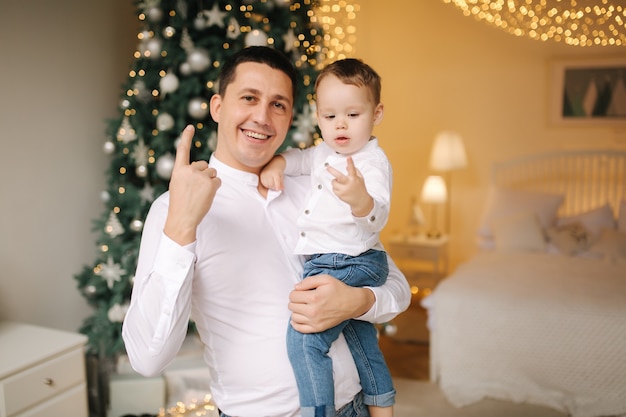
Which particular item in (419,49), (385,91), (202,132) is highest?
(419,49)

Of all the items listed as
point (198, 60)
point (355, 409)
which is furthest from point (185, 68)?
point (355, 409)

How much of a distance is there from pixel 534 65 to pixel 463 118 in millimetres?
759

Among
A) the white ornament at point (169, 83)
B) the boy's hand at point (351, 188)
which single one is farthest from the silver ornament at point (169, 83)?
the boy's hand at point (351, 188)

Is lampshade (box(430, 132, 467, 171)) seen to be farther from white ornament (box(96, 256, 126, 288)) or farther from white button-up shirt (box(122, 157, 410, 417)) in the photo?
white button-up shirt (box(122, 157, 410, 417))

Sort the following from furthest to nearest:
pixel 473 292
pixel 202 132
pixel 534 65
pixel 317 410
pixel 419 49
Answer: pixel 419 49 → pixel 534 65 → pixel 473 292 → pixel 202 132 → pixel 317 410

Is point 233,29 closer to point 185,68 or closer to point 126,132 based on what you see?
point 185,68

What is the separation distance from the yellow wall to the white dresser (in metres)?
3.72

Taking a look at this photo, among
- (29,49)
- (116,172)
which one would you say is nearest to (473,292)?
(116,172)

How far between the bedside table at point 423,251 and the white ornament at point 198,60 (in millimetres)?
2819

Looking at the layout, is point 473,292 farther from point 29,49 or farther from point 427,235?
point 29,49

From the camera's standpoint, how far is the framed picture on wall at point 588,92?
4.77m

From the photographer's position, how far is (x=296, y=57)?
118 inches

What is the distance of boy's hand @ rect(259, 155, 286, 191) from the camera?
5.09 feet

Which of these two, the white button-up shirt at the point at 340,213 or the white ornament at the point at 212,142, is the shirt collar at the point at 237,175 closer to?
the white button-up shirt at the point at 340,213
